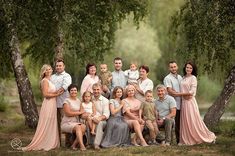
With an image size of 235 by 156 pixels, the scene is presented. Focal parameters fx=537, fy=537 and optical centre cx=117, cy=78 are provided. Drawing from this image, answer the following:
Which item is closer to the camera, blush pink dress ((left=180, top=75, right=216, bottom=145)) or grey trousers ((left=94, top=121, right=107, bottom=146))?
grey trousers ((left=94, top=121, right=107, bottom=146))

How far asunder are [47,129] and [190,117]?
3.04 metres

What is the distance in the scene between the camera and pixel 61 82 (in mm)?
11297

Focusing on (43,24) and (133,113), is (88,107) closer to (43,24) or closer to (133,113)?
(133,113)

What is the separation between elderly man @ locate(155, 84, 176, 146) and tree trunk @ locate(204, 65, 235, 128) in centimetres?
386

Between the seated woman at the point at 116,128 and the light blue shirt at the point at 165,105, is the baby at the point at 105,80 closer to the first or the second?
the seated woman at the point at 116,128

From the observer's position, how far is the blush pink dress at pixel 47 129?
1120cm

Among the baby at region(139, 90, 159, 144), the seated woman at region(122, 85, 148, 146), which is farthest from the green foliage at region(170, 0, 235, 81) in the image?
the seated woman at region(122, 85, 148, 146)

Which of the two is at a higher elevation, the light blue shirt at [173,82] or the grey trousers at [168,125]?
the light blue shirt at [173,82]

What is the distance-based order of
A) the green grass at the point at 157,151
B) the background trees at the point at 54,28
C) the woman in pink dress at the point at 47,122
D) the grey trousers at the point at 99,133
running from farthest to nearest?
the background trees at the point at 54,28 < the woman in pink dress at the point at 47,122 < the grey trousers at the point at 99,133 < the green grass at the point at 157,151

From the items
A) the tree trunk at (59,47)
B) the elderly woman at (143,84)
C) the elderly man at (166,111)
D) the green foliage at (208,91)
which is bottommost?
the green foliage at (208,91)

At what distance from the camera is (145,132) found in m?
11.3

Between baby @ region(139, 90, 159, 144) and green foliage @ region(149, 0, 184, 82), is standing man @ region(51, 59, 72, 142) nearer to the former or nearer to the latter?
baby @ region(139, 90, 159, 144)

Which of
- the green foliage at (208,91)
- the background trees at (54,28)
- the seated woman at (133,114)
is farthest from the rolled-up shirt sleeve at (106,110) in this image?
the green foliage at (208,91)

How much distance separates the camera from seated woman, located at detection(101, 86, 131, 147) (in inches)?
436
